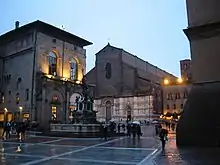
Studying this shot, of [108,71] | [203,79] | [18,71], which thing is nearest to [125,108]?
[108,71]

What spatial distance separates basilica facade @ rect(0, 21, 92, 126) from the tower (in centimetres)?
2652

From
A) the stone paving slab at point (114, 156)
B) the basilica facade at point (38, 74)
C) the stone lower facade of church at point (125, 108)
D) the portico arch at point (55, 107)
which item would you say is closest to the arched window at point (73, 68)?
the basilica facade at point (38, 74)

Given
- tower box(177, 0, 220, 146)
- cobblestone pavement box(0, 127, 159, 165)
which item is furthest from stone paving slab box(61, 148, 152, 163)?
tower box(177, 0, 220, 146)

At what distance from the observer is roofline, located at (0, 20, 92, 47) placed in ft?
124

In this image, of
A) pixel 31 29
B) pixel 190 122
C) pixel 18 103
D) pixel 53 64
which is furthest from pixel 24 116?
pixel 190 122

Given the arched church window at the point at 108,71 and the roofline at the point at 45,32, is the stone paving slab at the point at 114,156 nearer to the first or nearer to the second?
the roofline at the point at 45,32

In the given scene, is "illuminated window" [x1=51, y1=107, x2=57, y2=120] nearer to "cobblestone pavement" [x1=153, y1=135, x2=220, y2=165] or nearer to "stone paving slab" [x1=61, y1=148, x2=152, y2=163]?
"stone paving slab" [x1=61, y1=148, x2=152, y2=163]

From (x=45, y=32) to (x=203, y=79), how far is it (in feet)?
Result: 98.7

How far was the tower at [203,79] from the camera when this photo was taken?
12.4 m

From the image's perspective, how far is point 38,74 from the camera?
3706 cm

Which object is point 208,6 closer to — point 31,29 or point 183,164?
point 183,164

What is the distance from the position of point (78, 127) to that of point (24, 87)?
51.9 ft

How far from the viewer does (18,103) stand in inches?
1499

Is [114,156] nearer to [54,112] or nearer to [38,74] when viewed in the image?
[38,74]
